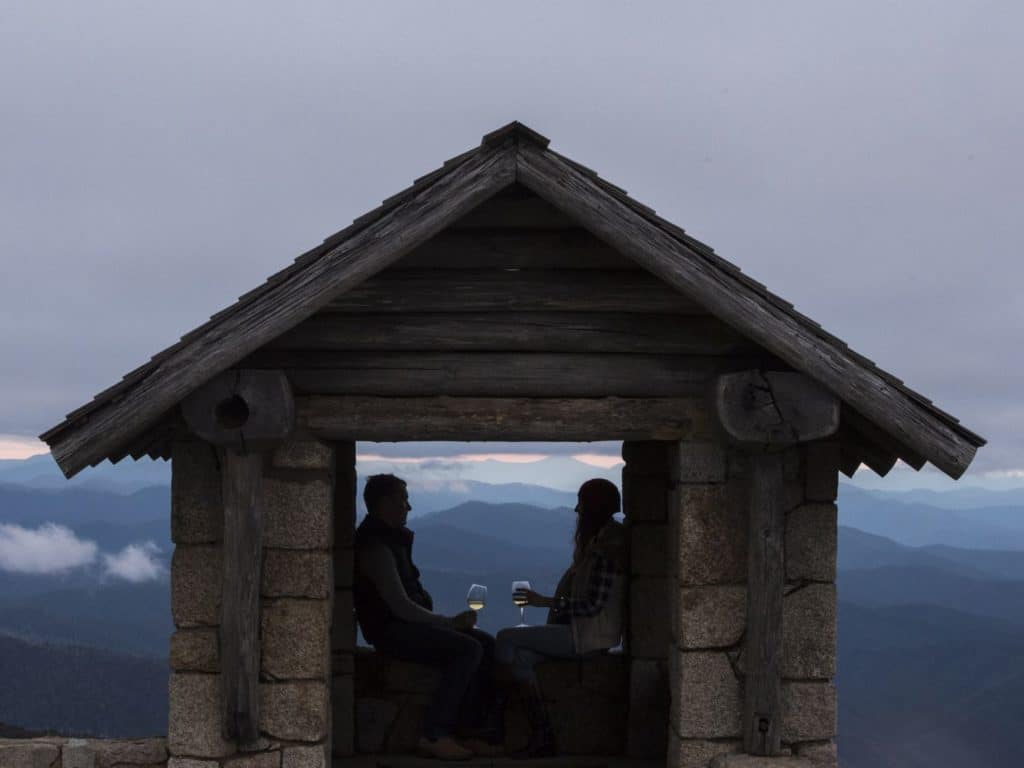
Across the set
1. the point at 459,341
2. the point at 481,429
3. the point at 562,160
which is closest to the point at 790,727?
the point at 481,429

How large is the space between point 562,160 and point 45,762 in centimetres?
449

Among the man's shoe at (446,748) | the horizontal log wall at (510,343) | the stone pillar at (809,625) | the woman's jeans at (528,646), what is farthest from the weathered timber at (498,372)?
the man's shoe at (446,748)

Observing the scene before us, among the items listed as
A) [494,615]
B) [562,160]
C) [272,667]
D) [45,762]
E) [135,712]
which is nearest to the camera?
[562,160]

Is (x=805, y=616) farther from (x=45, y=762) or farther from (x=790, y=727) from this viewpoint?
(x=45, y=762)

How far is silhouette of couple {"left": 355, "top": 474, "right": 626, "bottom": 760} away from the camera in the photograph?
21.8 ft

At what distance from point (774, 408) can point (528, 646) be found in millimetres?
2511

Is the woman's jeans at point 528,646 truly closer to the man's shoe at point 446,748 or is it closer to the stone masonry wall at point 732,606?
the man's shoe at point 446,748

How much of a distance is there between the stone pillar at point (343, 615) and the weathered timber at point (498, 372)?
1.68 meters

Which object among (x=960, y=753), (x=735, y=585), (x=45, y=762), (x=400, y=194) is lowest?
(x=960, y=753)

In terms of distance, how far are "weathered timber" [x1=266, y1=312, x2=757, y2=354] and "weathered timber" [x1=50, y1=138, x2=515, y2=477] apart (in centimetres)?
39

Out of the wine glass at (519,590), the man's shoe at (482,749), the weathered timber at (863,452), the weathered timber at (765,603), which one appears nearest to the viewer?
the weathered timber at (765,603)

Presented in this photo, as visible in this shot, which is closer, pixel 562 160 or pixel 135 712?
pixel 562 160

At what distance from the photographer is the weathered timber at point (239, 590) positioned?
5496 mm

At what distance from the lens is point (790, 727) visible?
5.71 meters
